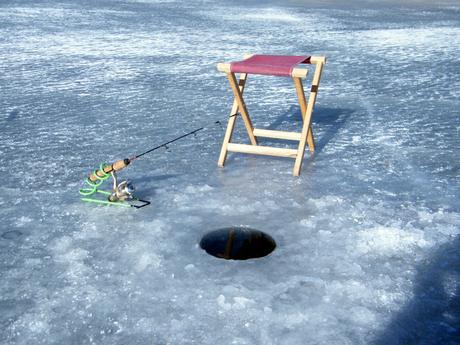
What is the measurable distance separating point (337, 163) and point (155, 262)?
2492 millimetres

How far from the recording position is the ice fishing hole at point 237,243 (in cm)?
427

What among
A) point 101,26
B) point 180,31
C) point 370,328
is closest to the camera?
point 370,328

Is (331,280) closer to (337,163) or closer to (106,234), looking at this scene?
(106,234)

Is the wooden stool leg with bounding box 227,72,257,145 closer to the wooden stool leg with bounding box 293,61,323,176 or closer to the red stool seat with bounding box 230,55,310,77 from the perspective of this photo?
the red stool seat with bounding box 230,55,310,77

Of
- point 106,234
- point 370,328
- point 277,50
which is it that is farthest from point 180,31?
point 370,328

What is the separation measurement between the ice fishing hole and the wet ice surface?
74 mm

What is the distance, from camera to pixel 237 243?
14.5 ft

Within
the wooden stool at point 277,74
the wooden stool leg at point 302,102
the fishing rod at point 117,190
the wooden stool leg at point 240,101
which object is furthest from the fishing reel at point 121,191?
the wooden stool leg at point 302,102

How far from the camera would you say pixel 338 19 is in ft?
54.9

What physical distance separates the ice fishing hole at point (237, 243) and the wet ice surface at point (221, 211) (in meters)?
0.07

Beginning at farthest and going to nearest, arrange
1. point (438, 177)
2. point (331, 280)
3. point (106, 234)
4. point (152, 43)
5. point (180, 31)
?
point (180, 31) → point (152, 43) → point (438, 177) → point (106, 234) → point (331, 280)

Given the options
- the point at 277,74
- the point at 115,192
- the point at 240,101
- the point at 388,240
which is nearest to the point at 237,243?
the point at 388,240

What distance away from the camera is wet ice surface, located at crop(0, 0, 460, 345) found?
11.3 ft

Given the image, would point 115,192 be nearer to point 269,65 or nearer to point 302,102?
point 269,65
